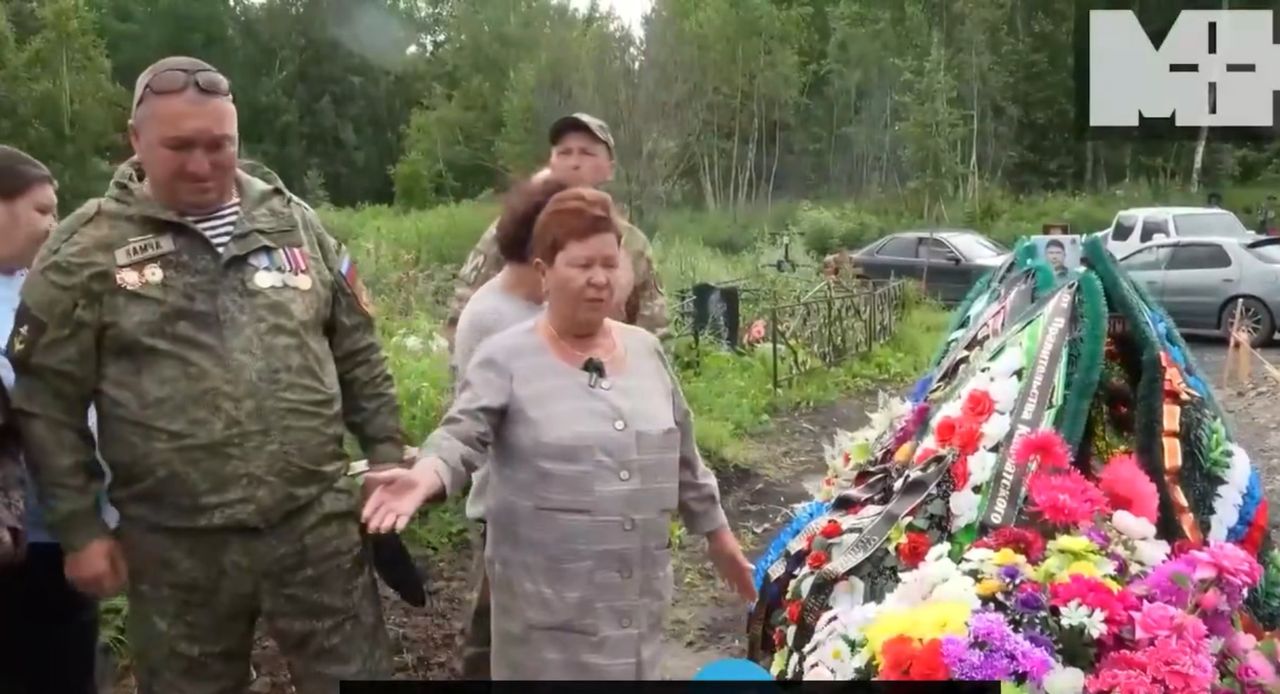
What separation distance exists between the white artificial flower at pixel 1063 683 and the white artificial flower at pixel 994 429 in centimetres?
60

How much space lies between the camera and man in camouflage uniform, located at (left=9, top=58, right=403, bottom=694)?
90.4 inches

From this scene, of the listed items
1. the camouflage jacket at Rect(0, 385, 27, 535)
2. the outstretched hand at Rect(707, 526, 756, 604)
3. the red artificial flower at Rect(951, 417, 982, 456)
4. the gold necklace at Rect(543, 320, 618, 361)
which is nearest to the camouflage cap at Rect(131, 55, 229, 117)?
the camouflage jacket at Rect(0, 385, 27, 535)

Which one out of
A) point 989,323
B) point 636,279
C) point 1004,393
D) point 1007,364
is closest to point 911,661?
point 1004,393

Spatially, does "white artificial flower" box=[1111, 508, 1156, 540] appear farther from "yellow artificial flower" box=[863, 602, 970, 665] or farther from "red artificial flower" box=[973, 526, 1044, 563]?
"yellow artificial flower" box=[863, 602, 970, 665]

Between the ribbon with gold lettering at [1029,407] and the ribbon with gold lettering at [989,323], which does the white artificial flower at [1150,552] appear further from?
the ribbon with gold lettering at [989,323]

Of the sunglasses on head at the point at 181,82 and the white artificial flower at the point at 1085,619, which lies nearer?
the white artificial flower at the point at 1085,619

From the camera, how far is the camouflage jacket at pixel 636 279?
3307 mm

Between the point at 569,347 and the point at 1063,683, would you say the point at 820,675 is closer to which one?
the point at 1063,683

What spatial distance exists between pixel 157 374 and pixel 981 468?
5.59 feet

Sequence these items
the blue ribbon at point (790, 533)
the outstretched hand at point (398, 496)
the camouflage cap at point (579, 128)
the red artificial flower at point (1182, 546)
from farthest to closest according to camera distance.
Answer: the camouflage cap at point (579, 128)
the blue ribbon at point (790, 533)
the red artificial flower at point (1182, 546)
the outstretched hand at point (398, 496)

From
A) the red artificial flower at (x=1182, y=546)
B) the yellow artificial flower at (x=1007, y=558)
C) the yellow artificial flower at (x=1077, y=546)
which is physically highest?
the yellow artificial flower at (x=1077, y=546)

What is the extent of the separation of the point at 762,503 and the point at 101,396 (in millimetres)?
4321

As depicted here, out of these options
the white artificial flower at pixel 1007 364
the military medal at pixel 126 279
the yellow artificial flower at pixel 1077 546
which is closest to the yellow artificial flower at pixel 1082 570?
the yellow artificial flower at pixel 1077 546

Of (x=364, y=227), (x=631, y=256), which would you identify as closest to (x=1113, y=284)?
(x=631, y=256)
